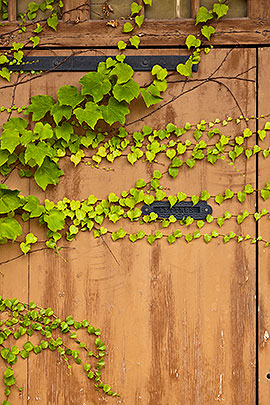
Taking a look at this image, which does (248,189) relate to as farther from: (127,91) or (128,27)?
(128,27)

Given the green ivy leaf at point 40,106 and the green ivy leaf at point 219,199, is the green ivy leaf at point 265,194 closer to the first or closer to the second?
the green ivy leaf at point 219,199

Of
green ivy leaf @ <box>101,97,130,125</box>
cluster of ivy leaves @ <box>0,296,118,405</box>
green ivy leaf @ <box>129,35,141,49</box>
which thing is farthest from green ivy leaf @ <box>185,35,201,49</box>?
cluster of ivy leaves @ <box>0,296,118,405</box>

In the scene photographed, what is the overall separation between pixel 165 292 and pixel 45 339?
0.59 metres

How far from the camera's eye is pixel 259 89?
6.19 feet

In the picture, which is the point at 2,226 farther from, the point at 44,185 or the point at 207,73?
the point at 207,73

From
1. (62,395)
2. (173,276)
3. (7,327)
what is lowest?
(62,395)

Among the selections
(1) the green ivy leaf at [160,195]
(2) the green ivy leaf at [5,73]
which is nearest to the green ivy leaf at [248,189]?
(1) the green ivy leaf at [160,195]

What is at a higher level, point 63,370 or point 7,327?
point 7,327

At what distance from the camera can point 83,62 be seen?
189cm

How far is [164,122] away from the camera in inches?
75.2

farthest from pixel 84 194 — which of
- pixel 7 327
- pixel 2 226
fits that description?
pixel 7 327

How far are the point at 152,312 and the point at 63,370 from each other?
1.59 feet

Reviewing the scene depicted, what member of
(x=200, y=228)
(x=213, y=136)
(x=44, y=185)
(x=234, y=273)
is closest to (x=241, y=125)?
(x=213, y=136)

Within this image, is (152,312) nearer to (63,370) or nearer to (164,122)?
(63,370)
